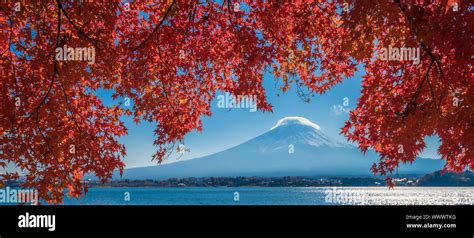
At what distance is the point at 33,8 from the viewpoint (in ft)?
31.1

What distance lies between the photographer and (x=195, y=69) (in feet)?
41.5

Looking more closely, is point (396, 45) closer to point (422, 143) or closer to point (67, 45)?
point (422, 143)

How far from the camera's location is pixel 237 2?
450 inches

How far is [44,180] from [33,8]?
12.3 ft

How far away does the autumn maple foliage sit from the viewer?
830 cm

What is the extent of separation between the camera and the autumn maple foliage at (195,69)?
830 centimetres

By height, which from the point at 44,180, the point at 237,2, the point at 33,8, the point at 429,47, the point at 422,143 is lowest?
the point at 44,180

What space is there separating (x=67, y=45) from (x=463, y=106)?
7.77m
